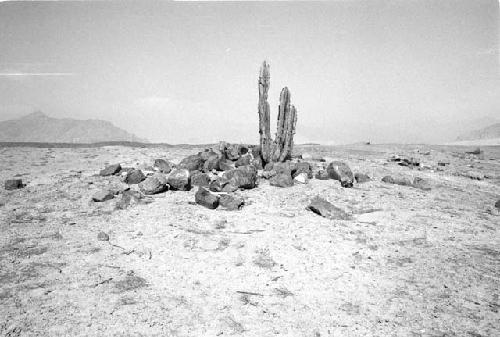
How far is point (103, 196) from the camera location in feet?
28.6

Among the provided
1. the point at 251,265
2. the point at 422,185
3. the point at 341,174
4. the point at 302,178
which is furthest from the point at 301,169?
the point at 251,265

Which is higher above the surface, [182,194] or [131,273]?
[182,194]

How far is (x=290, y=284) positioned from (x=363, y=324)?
1.29 metres

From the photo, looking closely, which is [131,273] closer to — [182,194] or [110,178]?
[182,194]

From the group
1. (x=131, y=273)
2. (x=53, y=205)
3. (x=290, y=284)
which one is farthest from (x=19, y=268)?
(x=290, y=284)

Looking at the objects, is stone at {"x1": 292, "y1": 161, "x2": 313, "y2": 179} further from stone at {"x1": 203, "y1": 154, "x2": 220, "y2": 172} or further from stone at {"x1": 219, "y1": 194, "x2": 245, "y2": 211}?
stone at {"x1": 219, "y1": 194, "x2": 245, "y2": 211}

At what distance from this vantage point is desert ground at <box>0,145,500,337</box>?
3.97 meters

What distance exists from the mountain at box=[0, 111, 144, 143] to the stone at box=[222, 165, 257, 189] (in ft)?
492

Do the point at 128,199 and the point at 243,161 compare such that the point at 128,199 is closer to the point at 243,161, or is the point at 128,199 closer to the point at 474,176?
the point at 243,161

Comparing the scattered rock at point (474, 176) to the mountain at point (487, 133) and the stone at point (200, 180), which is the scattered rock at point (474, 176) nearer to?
the stone at point (200, 180)

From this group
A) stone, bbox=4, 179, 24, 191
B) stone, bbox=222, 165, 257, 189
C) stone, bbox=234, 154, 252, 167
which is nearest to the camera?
stone, bbox=4, 179, 24, 191

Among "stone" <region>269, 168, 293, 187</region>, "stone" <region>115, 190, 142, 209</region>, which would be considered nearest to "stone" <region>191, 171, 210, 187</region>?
"stone" <region>115, 190, 142, 209</region>

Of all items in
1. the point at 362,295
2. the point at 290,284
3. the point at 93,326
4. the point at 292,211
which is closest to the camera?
the point at 93,326

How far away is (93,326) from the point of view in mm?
3791
